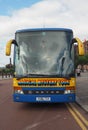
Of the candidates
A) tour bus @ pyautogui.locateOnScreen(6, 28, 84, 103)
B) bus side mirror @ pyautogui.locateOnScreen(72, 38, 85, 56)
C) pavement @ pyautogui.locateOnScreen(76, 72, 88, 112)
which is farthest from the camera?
pavement @ pyautogui.locateOnScreen(76, 72, 88, 112)

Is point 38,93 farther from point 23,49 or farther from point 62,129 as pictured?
point 62,129

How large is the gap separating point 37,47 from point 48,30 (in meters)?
0.84

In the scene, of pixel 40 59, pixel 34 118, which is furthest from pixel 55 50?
pixel 34 118

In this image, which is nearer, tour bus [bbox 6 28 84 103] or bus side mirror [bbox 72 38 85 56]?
bus side mirror [bbox 72 38 85 56]

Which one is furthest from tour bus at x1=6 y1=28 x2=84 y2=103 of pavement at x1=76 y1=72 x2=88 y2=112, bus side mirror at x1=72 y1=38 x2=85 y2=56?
pavement at x1=76 y1=72 x2=88 y2=112

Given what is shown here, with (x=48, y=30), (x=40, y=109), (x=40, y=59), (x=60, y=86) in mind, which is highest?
(x=48, y=30)

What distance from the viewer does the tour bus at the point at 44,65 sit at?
15422 mm

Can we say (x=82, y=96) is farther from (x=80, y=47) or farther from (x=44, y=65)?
(x=80, y=47)

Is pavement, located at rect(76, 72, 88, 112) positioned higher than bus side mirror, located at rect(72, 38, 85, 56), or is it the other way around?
bus side mirror, located at rect(72, 38, 85, 56)

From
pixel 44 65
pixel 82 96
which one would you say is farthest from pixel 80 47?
pixel 82 96

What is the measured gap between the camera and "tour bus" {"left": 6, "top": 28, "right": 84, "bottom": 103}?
15422 millimetres

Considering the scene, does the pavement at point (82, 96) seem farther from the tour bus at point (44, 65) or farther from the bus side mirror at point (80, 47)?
the bus side mirror at point (80, 47)

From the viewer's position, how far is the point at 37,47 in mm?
15914

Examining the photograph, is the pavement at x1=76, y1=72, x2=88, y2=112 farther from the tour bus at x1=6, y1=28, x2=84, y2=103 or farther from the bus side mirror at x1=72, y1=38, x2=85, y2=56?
the bus side mirror at x1=72, y1=38, x2=85, y2=56
